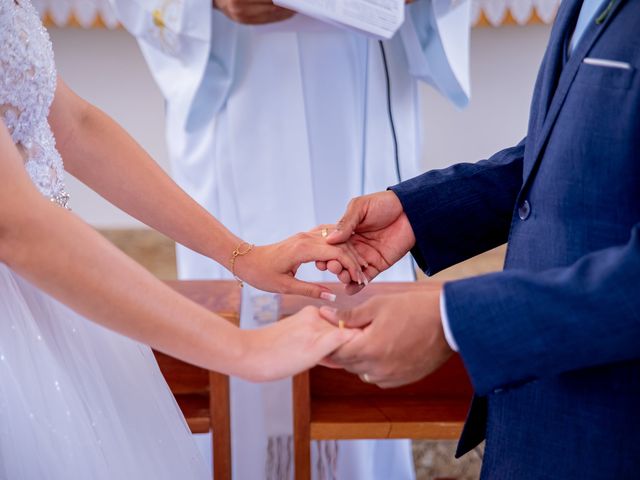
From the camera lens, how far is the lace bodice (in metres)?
1.44

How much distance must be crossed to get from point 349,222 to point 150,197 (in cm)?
40

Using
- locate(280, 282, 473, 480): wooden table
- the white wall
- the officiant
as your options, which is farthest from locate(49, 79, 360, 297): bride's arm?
the white wall

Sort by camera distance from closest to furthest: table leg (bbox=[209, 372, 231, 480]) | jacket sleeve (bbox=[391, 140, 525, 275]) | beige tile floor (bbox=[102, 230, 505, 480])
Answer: jacket sleeve (bbox=[391, 140, 525, 275])
table leg (bbox=[209, 372, 231, 480])
beige tile floor (bbox=[102, 230, 505, 480])

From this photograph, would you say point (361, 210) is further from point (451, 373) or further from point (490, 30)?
point (490, 30)

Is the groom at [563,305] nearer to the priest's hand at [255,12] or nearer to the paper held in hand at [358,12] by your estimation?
the paper held in hand at [358,12]

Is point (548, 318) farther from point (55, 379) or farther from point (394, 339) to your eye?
point (55, 379)

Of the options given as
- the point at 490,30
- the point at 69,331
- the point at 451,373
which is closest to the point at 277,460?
the point at 451,373

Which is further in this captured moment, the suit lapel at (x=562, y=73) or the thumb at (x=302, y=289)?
the thumb at (x=302, y=289)

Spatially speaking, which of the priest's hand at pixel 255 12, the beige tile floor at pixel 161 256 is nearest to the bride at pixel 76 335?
the priest's hand at pixel 255 12

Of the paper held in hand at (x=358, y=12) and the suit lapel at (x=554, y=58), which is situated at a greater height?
the suit lapel at (x=554, y=58)

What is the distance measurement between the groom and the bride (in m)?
0.15

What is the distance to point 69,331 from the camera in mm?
1477

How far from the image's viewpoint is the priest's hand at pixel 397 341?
138 centimetres

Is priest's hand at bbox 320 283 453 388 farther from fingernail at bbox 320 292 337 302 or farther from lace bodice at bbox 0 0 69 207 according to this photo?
lace bodice at bbox 0 0 69 207
